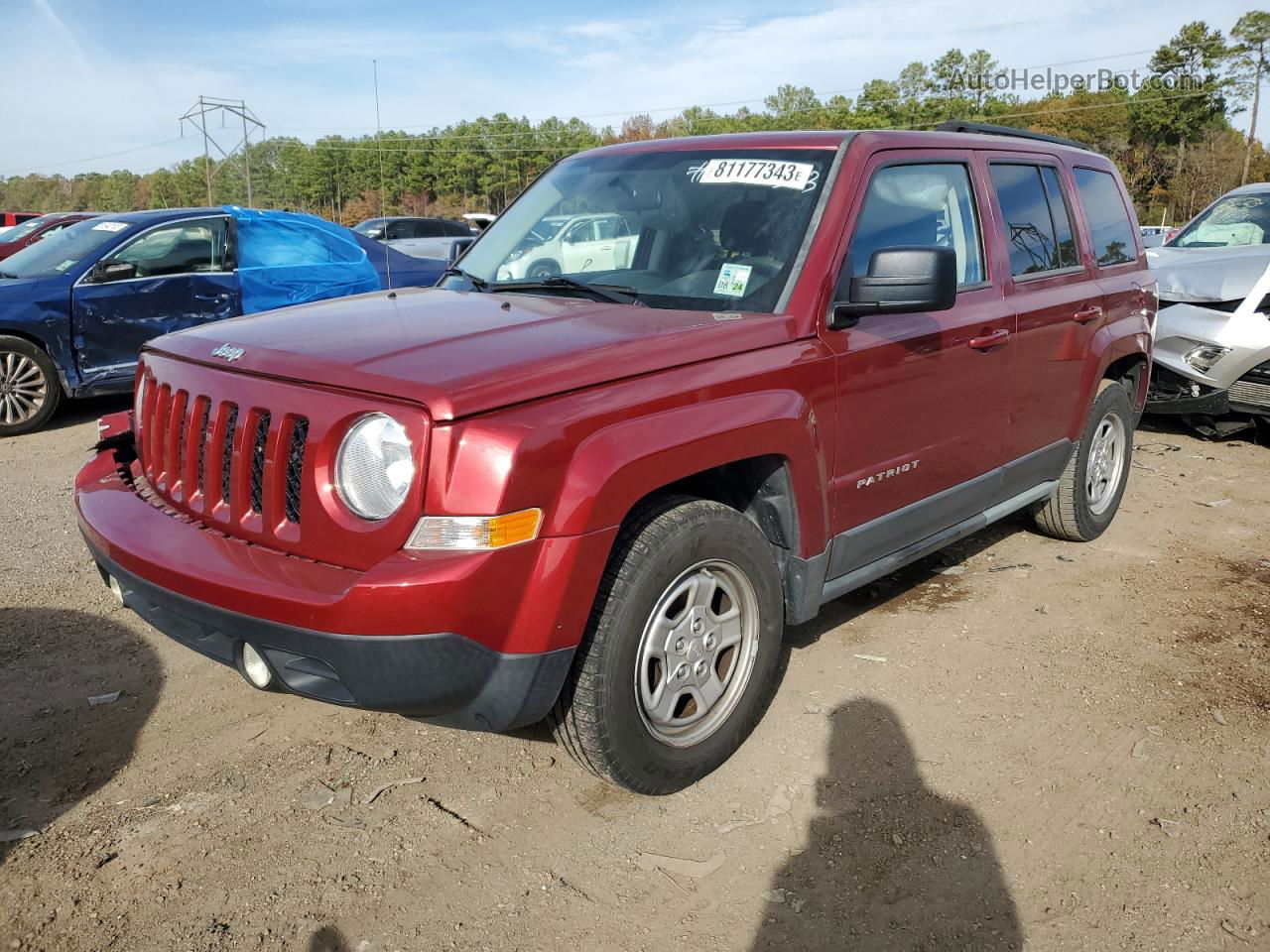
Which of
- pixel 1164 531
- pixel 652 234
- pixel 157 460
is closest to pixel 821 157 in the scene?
pixel 652 234

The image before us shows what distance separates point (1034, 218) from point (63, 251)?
25.1 feet

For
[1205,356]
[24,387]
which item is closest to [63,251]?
[24,387]

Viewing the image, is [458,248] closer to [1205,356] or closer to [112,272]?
[112,272]

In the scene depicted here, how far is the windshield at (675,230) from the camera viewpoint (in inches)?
130

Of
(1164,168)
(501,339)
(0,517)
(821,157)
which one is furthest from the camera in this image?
(1164,168)

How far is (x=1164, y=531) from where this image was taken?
577 centimetres

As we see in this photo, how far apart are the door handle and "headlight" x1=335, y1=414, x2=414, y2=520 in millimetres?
2324

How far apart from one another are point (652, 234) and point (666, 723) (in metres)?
1.70

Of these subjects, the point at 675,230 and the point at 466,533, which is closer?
the point at 466,533

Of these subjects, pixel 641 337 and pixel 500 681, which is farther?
pixel 641 337

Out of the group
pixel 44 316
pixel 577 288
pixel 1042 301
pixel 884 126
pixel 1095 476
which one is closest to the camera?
pixel 577 288

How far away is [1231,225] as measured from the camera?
9086 mm

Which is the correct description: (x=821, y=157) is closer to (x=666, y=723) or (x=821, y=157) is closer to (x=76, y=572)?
(x=666, y=723)

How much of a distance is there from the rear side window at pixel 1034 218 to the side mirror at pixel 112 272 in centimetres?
686
